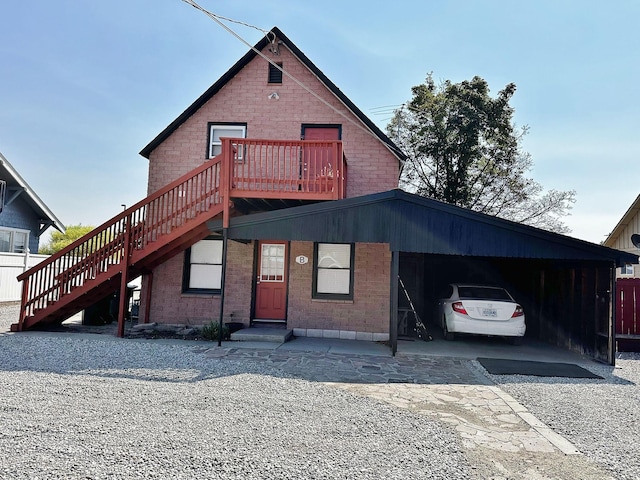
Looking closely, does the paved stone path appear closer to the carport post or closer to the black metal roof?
the carport post

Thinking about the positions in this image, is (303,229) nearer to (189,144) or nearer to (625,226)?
(189,144)

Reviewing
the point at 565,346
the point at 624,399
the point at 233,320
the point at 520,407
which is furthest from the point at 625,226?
the point at 233,320

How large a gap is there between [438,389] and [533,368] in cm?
261

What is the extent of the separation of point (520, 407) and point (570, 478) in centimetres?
193

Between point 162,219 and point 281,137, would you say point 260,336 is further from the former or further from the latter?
point 281,137

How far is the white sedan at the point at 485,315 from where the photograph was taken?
9.20 meters

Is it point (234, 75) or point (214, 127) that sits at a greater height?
point (234, 75)

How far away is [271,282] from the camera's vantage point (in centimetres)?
1087

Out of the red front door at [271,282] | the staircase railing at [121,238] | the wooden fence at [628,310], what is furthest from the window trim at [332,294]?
the wooden fence at [628,310]

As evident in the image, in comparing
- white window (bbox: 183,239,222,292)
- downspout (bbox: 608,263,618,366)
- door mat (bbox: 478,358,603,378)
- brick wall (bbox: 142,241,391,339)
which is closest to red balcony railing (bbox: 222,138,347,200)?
brick wall (bbox: 142,241,391,339)

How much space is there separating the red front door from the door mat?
5126 mm

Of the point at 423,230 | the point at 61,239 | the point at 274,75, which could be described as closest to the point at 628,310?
the point at 423,230

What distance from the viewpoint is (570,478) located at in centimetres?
338

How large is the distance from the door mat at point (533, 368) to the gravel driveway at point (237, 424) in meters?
0.39
